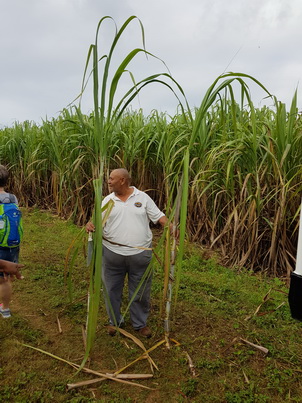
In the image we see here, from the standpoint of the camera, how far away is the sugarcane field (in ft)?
6.75

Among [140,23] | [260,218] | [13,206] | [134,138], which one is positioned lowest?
[260,218]

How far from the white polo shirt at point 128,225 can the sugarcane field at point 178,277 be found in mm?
148

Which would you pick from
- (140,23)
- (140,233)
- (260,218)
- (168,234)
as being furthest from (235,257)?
(140,23)

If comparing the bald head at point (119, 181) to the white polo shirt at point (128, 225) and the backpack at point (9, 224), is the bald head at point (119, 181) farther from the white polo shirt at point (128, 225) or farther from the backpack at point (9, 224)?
the backpack at point (9, 224)

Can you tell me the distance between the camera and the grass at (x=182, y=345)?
2.16 metres

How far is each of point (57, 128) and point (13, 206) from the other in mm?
4272

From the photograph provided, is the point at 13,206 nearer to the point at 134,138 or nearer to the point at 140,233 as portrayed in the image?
the point at 140,233

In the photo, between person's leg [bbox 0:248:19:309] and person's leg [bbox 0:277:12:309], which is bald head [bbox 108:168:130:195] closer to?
person's leg [bbox 0:248:19:309]

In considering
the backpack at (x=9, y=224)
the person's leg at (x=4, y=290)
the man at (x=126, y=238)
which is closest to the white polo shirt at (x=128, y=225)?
the man at (x=126, y=238)

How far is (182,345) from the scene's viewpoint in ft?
8.68

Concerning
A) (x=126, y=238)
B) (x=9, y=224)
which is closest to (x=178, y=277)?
(x=126, y=238)

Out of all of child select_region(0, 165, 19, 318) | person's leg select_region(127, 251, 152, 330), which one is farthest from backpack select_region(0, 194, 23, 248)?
person's leg select_region(127, 251, 152, 330)

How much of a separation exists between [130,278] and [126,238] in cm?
39

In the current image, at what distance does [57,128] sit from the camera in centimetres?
666
